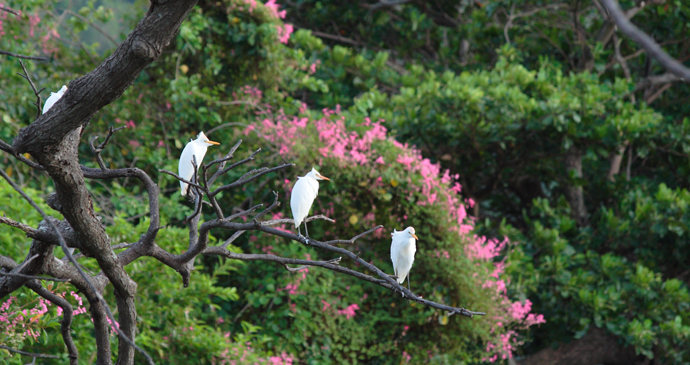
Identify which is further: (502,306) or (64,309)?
(502,306)

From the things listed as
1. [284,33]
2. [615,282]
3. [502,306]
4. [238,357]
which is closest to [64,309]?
[238,357]

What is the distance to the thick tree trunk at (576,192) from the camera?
221 inches

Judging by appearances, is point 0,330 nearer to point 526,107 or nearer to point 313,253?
point 313,253

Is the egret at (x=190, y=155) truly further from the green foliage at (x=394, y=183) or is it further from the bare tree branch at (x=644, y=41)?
the bare tree branch at (x=644, y=41)

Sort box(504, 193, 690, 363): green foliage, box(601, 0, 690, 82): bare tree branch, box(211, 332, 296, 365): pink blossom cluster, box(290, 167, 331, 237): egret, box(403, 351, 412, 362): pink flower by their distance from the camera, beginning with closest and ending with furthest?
box(601, 0, 690, 82): bare tree branch
box(290, 167, 331, 237): egret
box(211, 332, 296, 365): pink blossom cluster
box(403, 351, 412, 362): pink flower
box(504, 193, 690, 363): green foliage

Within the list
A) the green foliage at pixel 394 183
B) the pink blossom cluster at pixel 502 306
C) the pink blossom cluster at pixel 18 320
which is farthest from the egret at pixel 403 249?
the pink blossom cluster at pixel 502 306

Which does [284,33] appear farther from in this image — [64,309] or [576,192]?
[64,309]

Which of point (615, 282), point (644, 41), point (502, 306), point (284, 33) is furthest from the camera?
point (284, 33)

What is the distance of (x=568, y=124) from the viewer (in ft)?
16.6

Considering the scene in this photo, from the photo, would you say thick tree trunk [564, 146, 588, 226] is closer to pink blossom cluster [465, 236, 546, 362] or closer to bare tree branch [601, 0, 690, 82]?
pink blossom cluster [465, 236, 546, 362]

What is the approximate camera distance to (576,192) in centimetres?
594

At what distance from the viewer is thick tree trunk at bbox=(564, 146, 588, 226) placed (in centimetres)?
561

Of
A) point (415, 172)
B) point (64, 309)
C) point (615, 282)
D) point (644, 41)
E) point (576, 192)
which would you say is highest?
point (576, 192)

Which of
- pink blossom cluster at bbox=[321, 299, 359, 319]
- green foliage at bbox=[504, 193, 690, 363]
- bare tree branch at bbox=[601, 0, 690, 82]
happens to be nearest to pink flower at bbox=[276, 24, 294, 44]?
pink blossom cluster at bbox=[321, 299, 359, 319]
